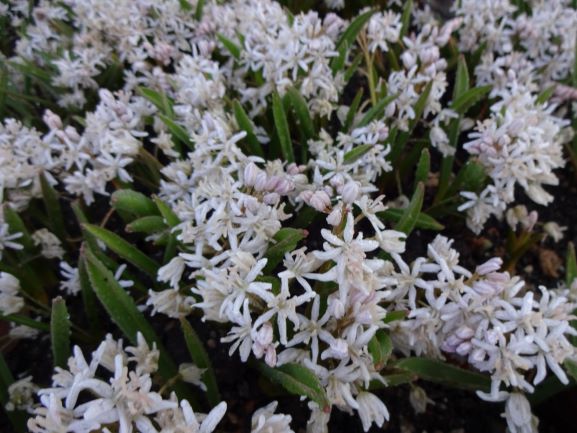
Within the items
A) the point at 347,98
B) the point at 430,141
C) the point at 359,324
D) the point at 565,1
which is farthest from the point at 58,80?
the point at 565,1

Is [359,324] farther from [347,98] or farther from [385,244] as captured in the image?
[347,98]

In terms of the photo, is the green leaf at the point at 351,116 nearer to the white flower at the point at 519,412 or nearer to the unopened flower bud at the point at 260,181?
the unopened flower bud at the point at 260,181

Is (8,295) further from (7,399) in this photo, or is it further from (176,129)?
(176,129)

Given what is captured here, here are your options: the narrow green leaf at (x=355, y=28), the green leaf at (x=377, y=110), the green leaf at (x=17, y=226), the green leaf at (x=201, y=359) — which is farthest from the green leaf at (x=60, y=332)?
the narrow green leaf at (x=355, y=28)

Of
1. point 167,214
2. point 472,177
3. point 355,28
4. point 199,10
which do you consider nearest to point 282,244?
point 167,214

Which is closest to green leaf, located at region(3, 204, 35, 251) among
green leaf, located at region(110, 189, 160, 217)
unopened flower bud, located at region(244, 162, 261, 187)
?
green leaf, located at region(110, 189, 160, 217)

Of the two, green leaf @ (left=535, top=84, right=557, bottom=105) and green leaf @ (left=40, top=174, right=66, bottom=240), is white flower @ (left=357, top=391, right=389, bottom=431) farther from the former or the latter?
green leaf @ (left=535, top=84, right=557, bottom=105)
